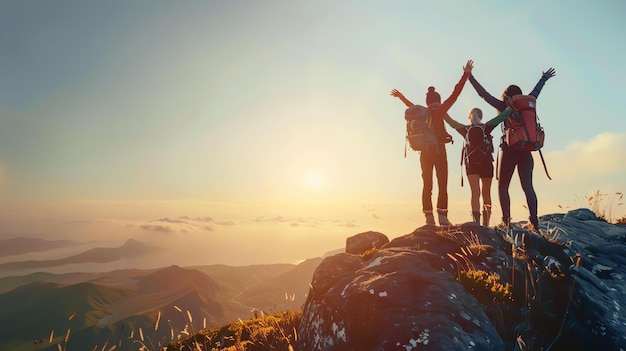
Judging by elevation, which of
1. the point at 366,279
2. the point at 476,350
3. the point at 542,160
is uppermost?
the point at 542,160

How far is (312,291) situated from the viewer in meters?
6.05

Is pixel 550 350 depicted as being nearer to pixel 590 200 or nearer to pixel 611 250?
pixel 611 250

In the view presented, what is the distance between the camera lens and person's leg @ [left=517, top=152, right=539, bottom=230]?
9.35 metres

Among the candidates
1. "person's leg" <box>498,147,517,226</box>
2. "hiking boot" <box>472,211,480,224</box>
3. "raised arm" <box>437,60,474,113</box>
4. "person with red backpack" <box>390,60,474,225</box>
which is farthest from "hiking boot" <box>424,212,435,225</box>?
"raised arm" <box>437,60,474,113</box>

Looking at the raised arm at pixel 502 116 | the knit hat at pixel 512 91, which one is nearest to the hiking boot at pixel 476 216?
the raised arm at pixel 502 116

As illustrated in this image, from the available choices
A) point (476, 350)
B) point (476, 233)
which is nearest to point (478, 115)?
point (476, 233)

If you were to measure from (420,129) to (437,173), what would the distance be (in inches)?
53.1

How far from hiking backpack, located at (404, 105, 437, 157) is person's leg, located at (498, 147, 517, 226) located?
6.15 ft

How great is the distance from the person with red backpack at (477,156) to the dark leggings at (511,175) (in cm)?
101

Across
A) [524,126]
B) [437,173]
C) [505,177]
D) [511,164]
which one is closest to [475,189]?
[505,177]

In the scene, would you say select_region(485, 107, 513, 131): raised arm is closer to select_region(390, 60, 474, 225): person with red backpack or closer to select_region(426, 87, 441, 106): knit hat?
select_region(390, 60, 474, 225): person with red backpack

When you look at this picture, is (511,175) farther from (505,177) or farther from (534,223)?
(534,223)

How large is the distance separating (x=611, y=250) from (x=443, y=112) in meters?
5.12

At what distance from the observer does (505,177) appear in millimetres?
9680
